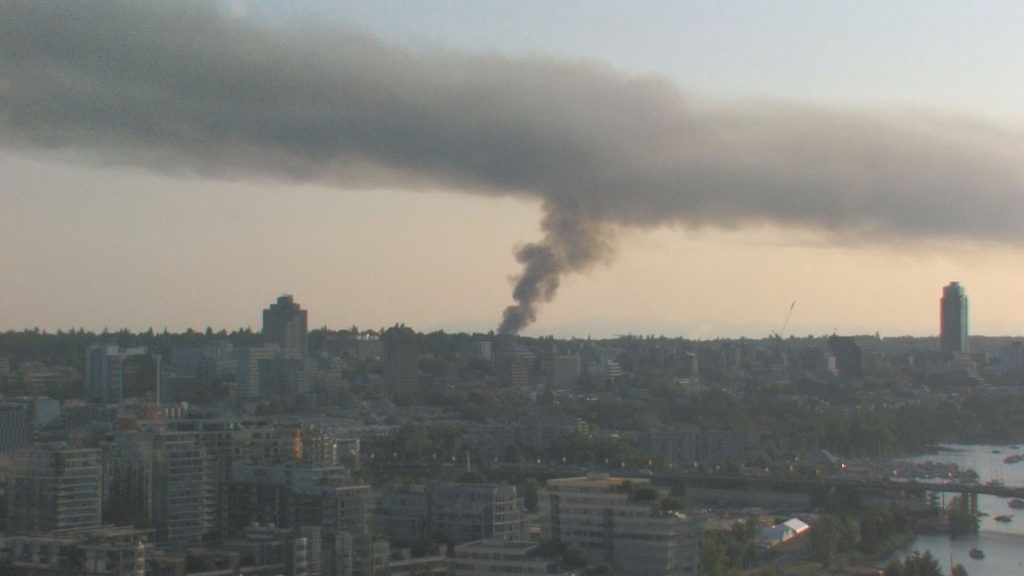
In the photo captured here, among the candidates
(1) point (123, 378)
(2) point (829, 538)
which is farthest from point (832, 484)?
(1) point (123, 378)

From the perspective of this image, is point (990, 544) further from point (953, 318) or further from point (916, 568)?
point (953, 318)

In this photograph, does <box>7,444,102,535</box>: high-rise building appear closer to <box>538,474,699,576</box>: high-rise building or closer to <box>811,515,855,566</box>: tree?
<box>538,474,699,576</box>: high-rise building

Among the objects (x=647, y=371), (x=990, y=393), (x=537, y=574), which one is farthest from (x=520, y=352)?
(x=537, y=574)

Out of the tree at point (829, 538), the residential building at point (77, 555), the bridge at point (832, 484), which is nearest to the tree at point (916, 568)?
the tree at point (829, 538)

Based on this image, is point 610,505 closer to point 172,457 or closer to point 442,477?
point 172,457

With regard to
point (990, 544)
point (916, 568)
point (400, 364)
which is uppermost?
point (400, 364)

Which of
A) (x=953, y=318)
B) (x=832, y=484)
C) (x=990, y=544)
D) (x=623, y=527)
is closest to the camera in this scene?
(x=623, y=527)

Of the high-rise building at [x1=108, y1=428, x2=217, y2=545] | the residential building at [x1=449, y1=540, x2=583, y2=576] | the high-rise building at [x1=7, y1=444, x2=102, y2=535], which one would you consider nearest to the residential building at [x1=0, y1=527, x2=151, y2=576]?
the high-rise building at [x1=7, y1=444, x2=102, y2=535]
